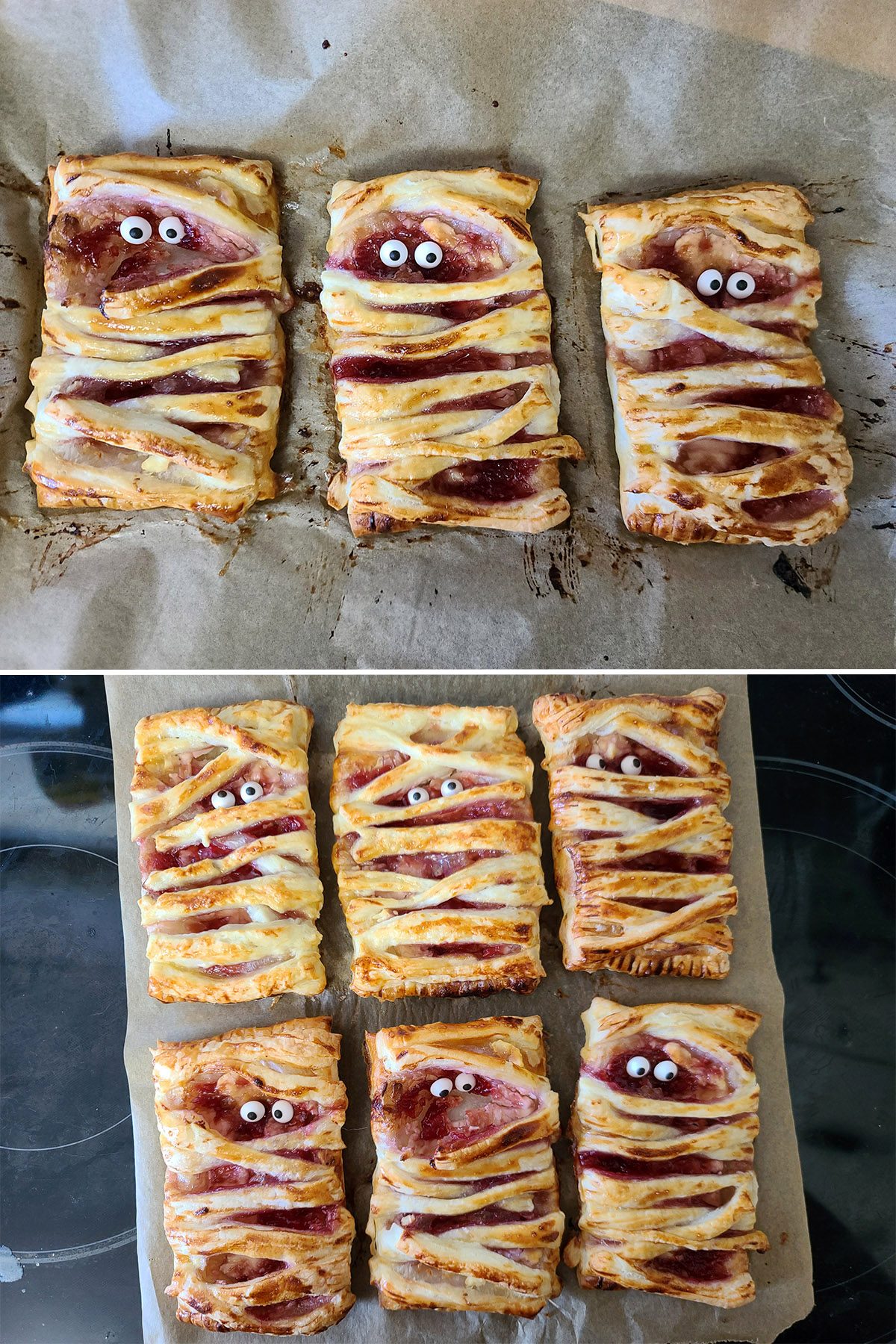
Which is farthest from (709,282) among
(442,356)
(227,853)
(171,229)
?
(227,853)

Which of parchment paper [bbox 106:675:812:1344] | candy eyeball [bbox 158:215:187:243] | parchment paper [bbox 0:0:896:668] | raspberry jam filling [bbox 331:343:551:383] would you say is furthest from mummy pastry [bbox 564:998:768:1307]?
candy eyeball [bbox 158:215:187:243]

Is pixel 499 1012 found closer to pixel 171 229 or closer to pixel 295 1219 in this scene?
pixel 295 1219

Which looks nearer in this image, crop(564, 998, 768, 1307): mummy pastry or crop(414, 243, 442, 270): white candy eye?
crop(564, 998, 768, 1307): mummy pastry

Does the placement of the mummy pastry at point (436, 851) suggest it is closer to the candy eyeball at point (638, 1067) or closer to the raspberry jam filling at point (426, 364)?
the candy eyeball at point (638, 1067)

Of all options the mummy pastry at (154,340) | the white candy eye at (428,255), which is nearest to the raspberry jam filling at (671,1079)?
the mummy pastry at (154,340)

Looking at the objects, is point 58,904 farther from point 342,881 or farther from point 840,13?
point 840,13

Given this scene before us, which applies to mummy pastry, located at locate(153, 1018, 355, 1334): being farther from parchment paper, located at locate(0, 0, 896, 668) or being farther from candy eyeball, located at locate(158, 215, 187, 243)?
candy eyeball, located at locate(158, 215, 187, 243)
